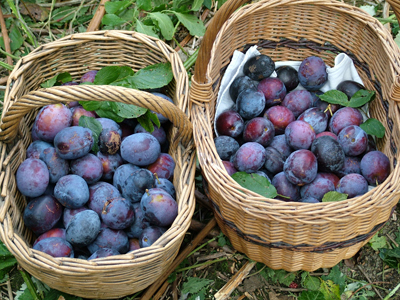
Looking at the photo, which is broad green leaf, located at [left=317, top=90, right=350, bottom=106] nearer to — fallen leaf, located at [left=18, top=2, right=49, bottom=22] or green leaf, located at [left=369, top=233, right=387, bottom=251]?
green leaf, located at [left=369, top=233, right=387, bottom=251]

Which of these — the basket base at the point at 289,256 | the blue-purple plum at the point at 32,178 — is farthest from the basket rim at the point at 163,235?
the basket base at the point at 289,256

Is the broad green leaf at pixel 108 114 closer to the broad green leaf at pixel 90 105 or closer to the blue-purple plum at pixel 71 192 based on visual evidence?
the broad green leaf at pixel 90 105

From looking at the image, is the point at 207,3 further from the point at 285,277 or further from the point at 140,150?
the point at 285,277

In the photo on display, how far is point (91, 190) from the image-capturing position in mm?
1436

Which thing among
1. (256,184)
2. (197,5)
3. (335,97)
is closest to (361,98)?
(335,97)

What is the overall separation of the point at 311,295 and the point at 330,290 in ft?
0.29

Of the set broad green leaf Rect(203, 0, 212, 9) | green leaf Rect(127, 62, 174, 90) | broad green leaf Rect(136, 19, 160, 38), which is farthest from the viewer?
broad green leaf Rect(203, 0, 212, 9)

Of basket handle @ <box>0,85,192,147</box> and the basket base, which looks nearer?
→ basket handle @ <box>0,85,192,147</box>

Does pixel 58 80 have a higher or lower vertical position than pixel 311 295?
higher

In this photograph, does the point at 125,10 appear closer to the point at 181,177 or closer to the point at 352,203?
the point at 181,177

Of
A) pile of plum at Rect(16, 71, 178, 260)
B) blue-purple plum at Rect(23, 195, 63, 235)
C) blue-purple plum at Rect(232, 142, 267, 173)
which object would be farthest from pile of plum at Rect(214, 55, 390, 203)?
blue-purple plum at Rect(23, 195, 63, 235)

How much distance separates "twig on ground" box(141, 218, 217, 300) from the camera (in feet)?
5.04

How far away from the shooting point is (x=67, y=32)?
7.57 feet

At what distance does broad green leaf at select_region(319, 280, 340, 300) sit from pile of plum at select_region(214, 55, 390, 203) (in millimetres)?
361
